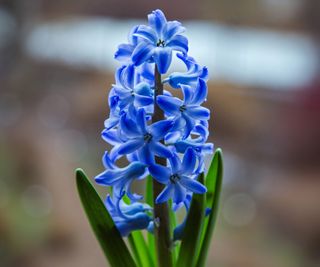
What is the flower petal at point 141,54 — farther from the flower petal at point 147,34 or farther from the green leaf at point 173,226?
the green leaf at point 173,226

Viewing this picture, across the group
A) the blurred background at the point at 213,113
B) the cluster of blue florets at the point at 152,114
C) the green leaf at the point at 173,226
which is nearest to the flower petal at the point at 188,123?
the cluster of blue florets at the point at 152,114

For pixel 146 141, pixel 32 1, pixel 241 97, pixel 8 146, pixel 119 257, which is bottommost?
pixel 119 257

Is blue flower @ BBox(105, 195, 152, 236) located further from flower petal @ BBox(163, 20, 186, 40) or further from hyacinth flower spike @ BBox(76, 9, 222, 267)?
flower petal @ BBox(163, 20, 186, 40)

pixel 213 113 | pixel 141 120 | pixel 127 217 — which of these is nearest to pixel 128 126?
pixel 141 120

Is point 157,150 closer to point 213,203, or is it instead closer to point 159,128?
point 159,128

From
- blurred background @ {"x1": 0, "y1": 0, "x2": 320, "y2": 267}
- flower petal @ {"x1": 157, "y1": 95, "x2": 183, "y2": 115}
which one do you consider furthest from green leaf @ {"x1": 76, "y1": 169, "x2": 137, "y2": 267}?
blurred background @ {"x1": 0, "y1": 0, "x2": 320, "y2": 267}

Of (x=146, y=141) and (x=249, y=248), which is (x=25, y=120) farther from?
(x=146, y=141)

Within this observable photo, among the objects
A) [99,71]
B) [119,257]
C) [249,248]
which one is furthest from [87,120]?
[119,257]
